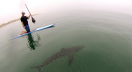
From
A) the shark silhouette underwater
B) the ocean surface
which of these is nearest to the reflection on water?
the ocean surface

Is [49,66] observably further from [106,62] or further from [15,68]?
[106,62]

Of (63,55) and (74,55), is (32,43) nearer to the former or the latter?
(63,55)

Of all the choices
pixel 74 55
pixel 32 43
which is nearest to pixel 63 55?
pixel 74 55

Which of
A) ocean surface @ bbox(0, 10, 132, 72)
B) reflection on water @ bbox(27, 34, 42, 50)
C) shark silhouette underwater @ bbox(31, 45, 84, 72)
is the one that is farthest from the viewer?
reflection on water @ bbox(27, 34, 42, 50)

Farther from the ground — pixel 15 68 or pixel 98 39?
pixel 98 39

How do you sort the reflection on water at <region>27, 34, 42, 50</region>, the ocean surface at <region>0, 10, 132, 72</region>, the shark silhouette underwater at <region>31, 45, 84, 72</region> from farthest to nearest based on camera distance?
1. the reflection on water at <region>27, 34, 42, 50</region>
2. the shark silhouette underwater at <region>31, 45, 84, 72</region>
3. the ocean surface at <region>0, 10, 132, 72</region>

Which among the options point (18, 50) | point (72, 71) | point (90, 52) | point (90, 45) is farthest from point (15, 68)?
point (90, 45)

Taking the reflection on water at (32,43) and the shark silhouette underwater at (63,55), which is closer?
the shark silhouette underwater at (63,55)

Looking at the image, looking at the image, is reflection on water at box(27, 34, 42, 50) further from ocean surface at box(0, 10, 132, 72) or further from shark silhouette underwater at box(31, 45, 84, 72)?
shark silhouette underwater at box(31, 45, 84, 72)

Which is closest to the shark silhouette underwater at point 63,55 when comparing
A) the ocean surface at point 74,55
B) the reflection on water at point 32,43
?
the ocean surface at point 74,55

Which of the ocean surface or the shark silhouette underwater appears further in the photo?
the shark silhouette underwater

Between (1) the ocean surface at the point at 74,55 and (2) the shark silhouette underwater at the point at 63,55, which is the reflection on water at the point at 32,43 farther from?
(2) the shark silhouette underwater at the point at 63,55
